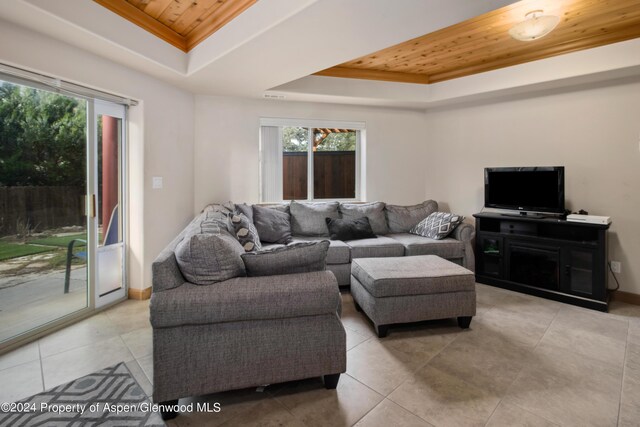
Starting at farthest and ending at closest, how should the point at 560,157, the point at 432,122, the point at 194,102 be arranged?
the point at 432,122
the point at 194,102
the point at 560,157

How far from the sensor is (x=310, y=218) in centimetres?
399

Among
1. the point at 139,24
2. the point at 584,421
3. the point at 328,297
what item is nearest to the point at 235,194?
the point at 139,24

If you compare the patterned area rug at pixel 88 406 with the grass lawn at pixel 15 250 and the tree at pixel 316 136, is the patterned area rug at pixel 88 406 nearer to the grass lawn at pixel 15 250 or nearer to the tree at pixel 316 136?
the grass lawn at pixel 15 250

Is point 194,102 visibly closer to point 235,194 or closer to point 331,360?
point 235,194

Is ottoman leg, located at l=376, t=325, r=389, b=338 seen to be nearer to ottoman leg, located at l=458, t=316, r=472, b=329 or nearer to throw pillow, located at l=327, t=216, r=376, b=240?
ottoman leg, located at l=458, t=316, r=472, b=329

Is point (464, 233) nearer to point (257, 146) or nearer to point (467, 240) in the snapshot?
point (467, 240)

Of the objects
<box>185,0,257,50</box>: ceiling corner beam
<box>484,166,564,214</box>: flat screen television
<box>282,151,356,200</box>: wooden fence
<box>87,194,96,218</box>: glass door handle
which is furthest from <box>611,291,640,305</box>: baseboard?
<box>87,194,96,218</box>: glass door handle

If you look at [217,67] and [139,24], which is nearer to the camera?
[139,24]

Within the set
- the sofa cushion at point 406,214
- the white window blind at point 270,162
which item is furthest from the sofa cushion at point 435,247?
the white window blind at point 270,162

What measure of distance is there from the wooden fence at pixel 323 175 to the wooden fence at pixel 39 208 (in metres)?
2.45

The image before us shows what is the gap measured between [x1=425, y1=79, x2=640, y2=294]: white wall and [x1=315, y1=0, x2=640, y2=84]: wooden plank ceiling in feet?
1.99

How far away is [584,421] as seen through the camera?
1.57m

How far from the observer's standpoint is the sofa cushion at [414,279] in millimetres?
2395

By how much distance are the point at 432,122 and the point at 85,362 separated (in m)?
4.93
